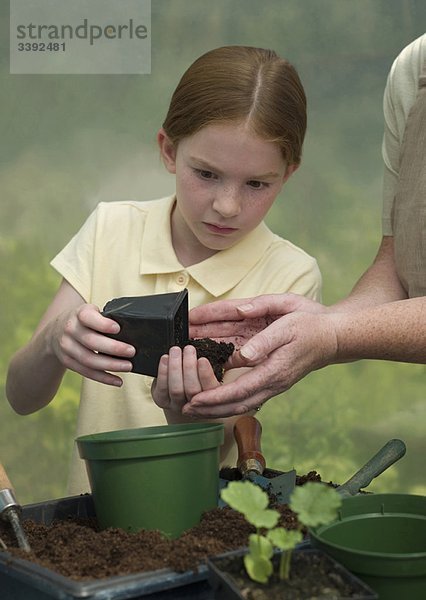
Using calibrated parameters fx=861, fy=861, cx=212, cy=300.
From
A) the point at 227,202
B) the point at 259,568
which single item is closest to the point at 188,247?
the point at 227,202

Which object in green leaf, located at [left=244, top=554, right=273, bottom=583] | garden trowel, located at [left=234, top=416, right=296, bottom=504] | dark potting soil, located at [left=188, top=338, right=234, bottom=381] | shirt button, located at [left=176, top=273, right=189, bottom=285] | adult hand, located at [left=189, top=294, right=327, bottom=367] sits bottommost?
garden trowel, located at [left=234, top=416, right=296, bottom=504]

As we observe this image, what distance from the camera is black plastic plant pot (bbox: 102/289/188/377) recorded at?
49.0 inches

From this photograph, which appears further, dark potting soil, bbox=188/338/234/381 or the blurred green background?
the blurred green background

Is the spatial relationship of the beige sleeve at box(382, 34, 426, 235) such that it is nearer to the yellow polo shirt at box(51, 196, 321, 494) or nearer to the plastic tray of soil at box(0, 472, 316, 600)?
the yellow polo shirt at box(51, 196, 321, 494)

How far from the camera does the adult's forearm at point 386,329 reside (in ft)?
4.42

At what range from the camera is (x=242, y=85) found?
64.4 inches

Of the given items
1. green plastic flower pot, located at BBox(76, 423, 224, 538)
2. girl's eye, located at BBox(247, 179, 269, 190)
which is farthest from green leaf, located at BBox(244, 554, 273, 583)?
girl's eye, located at BBox(247, 179, 269, 190)

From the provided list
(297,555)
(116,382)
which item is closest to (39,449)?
(116,382)

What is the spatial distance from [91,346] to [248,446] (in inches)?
12.3

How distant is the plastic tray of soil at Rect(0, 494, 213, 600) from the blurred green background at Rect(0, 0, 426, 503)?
1.70 m

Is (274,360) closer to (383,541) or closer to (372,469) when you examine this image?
(372,469)

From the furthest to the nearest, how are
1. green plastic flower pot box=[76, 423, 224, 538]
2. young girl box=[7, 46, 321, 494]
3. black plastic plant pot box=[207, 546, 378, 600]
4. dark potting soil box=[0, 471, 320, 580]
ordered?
young girl box=[7, 46, 321, 494] < green plastic flower pot box=[76, 423, 224, 538] < dark potting soil box=[0, 471, 320, 580] < black plastic plant pot box=[207, 546, 378, 600]

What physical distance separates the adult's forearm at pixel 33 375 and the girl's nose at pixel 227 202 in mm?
401

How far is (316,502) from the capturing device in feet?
2.70
